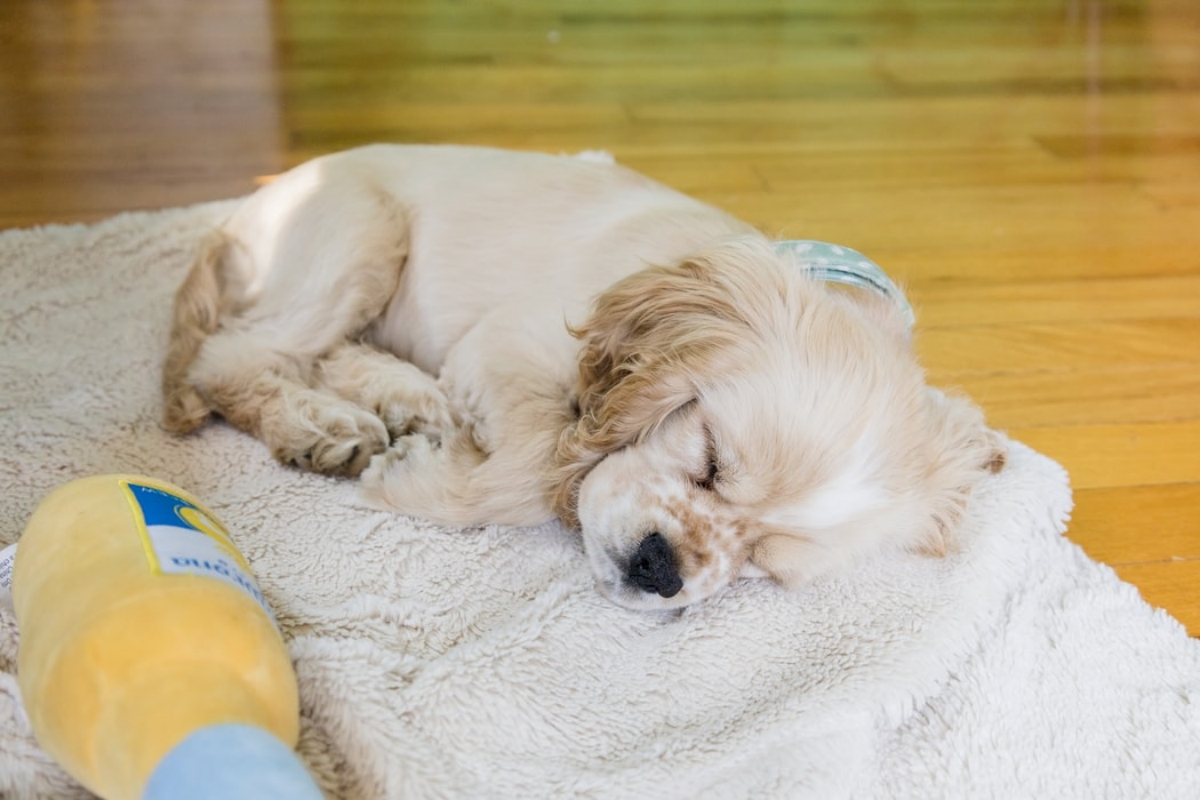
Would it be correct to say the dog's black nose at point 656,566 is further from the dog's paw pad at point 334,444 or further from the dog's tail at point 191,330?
the dog's tail at point 191,330

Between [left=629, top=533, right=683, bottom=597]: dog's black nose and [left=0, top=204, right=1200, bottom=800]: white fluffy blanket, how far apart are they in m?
0.11

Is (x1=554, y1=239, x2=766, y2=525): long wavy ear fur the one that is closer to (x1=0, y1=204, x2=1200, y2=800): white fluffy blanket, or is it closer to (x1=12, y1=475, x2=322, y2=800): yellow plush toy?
(x1=0, y1=204, x2=1200, y2=800): white fluffy blanket

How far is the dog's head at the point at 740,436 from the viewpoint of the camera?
1.47m

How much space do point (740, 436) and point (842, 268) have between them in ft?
1.25

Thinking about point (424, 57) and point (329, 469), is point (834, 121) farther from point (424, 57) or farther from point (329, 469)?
point (329, 469)

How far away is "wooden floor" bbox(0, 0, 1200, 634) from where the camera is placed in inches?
90.2

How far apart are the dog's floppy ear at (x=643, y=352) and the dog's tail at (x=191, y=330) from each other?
2.27 ft

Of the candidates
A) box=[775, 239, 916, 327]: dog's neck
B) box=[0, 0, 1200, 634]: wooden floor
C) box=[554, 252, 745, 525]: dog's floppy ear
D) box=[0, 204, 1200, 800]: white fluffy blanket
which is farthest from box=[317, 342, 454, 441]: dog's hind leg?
box=[0, 0, 1200, 634]: wooden floor

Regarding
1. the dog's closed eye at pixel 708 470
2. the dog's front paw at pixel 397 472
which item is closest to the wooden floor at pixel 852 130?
the dog's closed eye at pixel 708 470

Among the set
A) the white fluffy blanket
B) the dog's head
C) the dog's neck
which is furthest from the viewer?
the dog's neck

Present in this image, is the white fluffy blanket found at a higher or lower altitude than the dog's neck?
lower

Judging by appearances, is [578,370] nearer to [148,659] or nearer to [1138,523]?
[148,659]

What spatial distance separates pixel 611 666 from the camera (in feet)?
4.98

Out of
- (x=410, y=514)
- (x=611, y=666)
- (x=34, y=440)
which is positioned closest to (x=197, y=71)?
(x=34, y=440)
